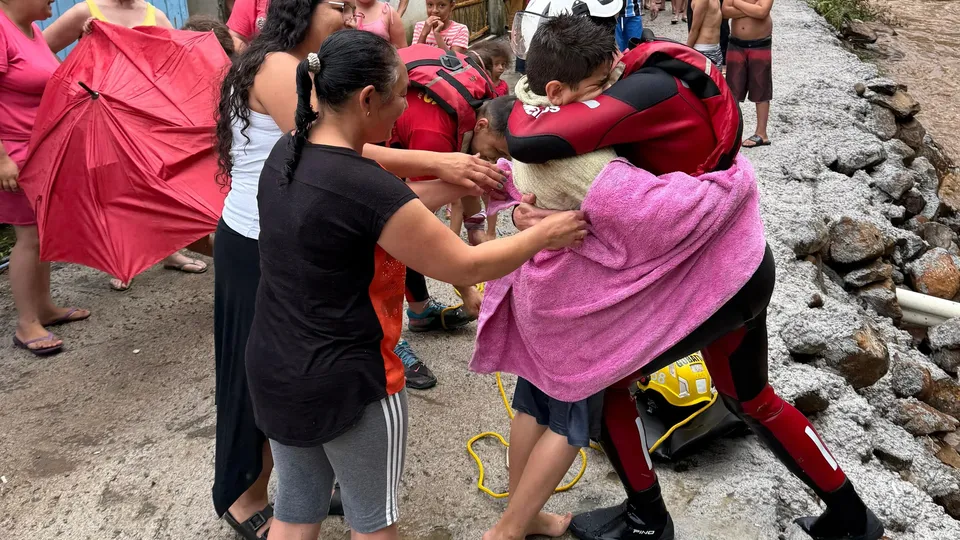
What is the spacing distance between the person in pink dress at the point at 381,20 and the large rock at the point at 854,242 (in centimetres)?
318

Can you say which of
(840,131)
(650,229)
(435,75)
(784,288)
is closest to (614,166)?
(650,229)

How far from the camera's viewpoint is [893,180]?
6.43 meters

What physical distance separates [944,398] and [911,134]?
4821 millimetres

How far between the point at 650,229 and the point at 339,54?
2.91 ft

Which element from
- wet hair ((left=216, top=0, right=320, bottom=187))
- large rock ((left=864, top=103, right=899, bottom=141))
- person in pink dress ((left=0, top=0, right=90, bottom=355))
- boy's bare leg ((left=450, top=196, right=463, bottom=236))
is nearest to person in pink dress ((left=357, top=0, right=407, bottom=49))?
boy's bare leg ((left=450, top=196, right=463, bottom=236))

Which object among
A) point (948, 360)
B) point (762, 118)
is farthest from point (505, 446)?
point (762, 118)

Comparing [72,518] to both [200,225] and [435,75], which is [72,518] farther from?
[435,75]

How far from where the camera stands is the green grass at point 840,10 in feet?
42.7

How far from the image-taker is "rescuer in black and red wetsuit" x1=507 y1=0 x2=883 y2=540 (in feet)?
6.44

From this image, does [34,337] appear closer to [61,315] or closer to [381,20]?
[61,315]

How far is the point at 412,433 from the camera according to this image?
132 inches

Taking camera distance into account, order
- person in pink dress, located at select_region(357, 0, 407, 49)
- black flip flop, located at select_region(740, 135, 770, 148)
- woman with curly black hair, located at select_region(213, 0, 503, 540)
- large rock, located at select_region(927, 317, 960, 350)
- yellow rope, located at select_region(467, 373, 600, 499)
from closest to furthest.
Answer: woman with curly black hair, located at select_region(213, 0, 503, 540)
yellow rope, located at select_region(467, 373, 600, 499)
person in pink dress, located at select_region(357, 0, 407, 49)
large rock, located at select_region(927, 317, 960, 350)
black flip flop, located at select_region(740, 135, 770, 148)

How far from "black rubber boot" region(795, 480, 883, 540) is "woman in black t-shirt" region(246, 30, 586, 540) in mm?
1315

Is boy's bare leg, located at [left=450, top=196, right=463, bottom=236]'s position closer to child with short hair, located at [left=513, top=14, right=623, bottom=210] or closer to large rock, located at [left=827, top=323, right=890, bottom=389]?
child with short hair, located at [left=513, top=14, right=623, bottom=210]
